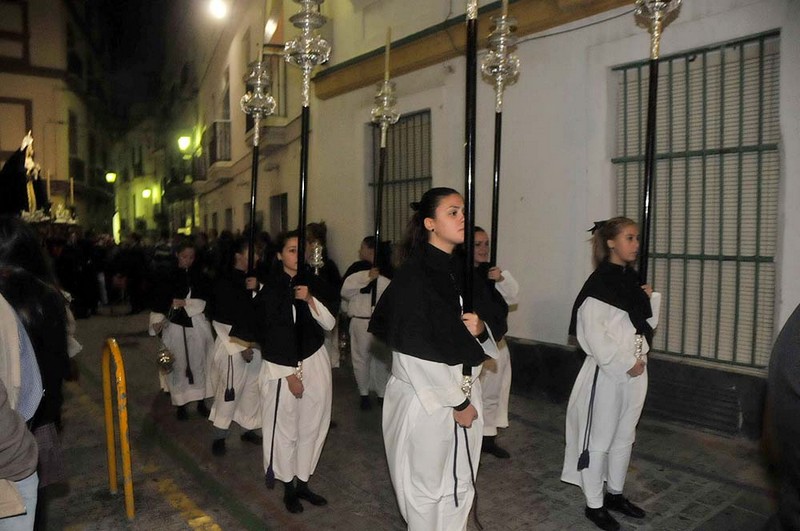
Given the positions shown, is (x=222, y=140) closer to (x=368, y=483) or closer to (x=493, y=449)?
(x=493, y=449)

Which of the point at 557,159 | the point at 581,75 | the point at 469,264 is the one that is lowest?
the point at 469,264

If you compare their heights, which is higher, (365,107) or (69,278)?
(365,107)

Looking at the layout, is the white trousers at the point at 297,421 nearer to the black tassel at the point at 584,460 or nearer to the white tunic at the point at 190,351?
the black tassel at the point at 584,460

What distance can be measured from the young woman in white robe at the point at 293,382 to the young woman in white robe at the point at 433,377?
1.11 m

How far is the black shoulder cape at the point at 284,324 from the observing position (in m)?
4.05

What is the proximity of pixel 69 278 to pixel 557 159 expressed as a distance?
1113cm

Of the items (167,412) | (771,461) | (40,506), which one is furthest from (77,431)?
(771,461)

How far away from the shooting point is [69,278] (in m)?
13.4

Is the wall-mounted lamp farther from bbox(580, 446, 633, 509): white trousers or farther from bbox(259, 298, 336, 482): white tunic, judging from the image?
bbox(580, 446, 633, 509): white trousers

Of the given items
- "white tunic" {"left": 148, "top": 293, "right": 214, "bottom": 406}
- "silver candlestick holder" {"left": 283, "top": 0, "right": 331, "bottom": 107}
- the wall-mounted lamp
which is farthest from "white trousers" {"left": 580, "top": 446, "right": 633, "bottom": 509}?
the wall-mounted lamp

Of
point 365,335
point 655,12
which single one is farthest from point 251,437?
→ point 655,12

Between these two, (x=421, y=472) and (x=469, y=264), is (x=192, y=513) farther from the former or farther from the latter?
(x=469, y=264)

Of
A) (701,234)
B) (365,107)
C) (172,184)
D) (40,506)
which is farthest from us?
(172,184)

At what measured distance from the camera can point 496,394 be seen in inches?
208
